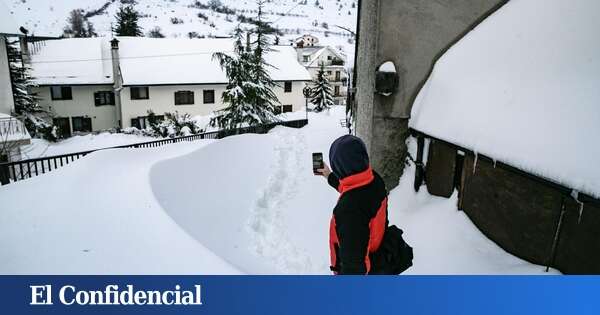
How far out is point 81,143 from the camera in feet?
75.3

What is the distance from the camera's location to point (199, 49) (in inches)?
1297

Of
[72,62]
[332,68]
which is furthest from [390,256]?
[332,68]

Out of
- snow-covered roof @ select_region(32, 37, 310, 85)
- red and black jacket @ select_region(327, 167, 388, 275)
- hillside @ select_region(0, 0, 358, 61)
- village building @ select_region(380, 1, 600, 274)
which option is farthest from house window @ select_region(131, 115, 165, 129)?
red and black jacket @ select_region(327, 167, 388, 275)

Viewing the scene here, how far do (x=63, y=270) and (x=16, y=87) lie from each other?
2421cm

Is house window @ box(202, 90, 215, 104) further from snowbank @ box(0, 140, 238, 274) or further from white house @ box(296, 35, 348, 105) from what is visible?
white house @ box(296, 35, 348, 105)

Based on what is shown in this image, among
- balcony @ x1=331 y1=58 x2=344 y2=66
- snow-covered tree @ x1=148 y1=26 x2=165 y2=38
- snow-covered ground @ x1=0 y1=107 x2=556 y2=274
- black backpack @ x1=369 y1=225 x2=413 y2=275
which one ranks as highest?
snow-covered tree @ x1=148 y1=26 x2=165 y2=38

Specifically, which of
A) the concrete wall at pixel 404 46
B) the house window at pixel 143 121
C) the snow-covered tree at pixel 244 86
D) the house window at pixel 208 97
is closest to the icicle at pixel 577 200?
the concrete wall at pixel 404 46

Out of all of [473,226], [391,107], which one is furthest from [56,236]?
[391,107]

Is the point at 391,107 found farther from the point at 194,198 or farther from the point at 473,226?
the point at 194,198

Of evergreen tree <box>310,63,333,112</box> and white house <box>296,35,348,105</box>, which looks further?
white house <box>296,35,348,105</box>

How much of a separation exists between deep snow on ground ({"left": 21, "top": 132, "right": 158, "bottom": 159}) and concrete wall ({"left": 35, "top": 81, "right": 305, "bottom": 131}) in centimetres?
422

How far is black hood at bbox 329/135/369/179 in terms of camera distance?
264 cm

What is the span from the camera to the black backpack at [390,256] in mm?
2941

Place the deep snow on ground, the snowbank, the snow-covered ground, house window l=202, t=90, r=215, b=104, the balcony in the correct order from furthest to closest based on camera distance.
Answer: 1. the balcony
2. house window l=202, t=90, r=215, b=104
3. the deep snow on ground
4. the snow-covered ground
5. the snowbank
